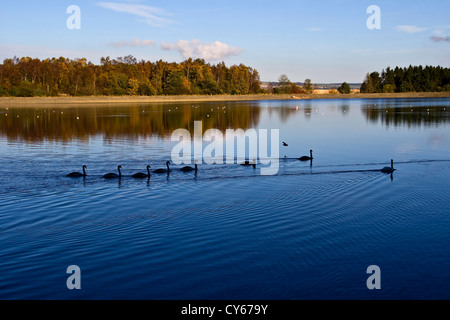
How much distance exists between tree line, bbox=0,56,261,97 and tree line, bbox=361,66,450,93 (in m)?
60.5

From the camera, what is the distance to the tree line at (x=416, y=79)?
563 feet

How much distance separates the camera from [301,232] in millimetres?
14352

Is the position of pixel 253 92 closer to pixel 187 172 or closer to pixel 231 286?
pixel 187 172

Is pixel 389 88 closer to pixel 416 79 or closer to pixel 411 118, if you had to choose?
pixel 416 79

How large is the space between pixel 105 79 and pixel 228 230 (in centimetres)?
13614

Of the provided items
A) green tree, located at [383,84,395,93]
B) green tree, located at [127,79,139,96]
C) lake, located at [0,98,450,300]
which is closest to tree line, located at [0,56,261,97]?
green tree, located at [127,79,139,96]

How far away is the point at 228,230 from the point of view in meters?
14.7

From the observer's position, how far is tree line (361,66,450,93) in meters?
172

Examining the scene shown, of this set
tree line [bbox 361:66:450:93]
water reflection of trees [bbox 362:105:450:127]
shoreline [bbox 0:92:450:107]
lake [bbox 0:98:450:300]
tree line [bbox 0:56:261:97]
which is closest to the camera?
lake [bbox 0:98:450:300]

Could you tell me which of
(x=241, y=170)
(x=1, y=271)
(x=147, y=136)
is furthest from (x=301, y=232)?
(x=147, y=136)

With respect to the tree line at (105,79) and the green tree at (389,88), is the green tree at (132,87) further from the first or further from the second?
the green tree at (389,88)

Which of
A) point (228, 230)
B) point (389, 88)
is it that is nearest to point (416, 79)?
point (389, 88)

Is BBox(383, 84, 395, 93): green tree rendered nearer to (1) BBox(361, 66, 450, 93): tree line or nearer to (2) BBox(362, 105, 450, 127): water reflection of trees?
(1) BBox(361, 66, 450, 93): tree line
